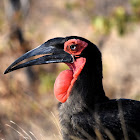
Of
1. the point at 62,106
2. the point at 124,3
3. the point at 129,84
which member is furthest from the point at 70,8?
the point at 62,106

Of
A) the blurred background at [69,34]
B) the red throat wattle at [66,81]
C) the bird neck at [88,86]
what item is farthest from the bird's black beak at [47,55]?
the blurred background at [69,34]

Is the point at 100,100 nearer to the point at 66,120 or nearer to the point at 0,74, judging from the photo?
the point at 66,120

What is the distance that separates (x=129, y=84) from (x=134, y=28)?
5.73 ft

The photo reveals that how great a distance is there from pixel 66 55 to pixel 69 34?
19.1 ft

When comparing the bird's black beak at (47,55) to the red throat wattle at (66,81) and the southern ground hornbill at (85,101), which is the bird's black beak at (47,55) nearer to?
the southern ground hornbill at (85,101)

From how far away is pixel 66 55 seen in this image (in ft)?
9.99

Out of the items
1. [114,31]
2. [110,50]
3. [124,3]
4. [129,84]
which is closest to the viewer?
[129,84]

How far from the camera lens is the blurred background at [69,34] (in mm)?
6859

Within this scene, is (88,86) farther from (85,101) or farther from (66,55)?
(66,55)

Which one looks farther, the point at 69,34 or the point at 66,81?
the point at 69,34

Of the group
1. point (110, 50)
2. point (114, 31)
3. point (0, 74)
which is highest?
point (114, 31)

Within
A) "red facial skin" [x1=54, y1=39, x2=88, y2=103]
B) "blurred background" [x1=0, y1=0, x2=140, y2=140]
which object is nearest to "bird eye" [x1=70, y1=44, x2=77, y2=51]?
"red facial skin" [x1=54, y1=39, x2=88, y2=103]

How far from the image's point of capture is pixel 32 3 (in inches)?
438

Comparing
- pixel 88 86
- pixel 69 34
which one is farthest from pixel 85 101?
pixel 69 34
